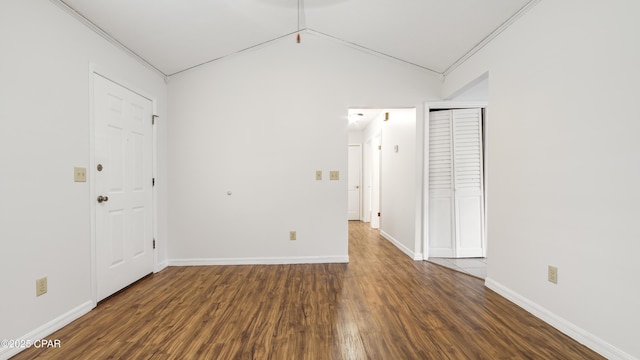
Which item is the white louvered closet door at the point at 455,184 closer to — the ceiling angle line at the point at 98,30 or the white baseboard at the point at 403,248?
the white baseboard at the point at 403,248

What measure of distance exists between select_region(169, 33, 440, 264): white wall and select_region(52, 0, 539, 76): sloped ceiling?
0.78ft

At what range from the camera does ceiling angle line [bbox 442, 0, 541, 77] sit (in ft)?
6.58

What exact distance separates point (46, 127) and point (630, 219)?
145 inches

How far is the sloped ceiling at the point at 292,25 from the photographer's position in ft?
7.02

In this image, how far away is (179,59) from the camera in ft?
9.62

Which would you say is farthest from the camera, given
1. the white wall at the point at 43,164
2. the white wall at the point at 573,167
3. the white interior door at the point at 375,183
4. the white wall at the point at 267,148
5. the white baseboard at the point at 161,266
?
the white interior door at the point at 375,183

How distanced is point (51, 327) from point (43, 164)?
1133mm

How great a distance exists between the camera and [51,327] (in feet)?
5.76

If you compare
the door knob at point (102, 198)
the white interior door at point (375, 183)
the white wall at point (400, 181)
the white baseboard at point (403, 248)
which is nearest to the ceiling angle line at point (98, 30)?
the door knob at point (102, 198)

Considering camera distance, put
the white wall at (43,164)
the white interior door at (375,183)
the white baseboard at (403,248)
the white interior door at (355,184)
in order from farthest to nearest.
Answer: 1. the white interior door at (355,184)
2. the white interior door at (375,183)
3. the white baseboard at (403,248)
4. the white wall at (43,164)

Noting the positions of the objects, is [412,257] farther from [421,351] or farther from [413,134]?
[421,351]

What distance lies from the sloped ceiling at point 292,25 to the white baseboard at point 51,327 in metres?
2.29

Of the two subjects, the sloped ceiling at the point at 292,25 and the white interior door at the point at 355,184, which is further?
the white interior door at the point at 355,184

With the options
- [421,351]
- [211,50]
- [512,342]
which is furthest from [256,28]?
[512,342]
